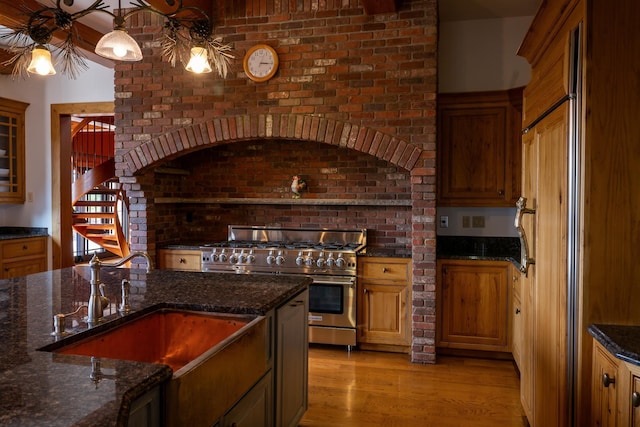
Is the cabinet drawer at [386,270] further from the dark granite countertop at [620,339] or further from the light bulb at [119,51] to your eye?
the light bulb at [119,51]

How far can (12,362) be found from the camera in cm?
122

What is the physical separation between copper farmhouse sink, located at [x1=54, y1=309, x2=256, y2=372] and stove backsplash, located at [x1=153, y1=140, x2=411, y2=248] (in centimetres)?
268

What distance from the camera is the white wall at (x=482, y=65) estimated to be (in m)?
4.14

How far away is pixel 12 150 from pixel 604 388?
586cm

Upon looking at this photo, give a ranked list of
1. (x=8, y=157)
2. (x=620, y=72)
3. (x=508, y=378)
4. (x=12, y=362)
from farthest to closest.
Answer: (x=8, y=157), (x=508, y=378), (x=620, y=72), (x=12, y=362)

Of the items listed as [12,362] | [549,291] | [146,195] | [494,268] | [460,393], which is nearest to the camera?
[12,362]

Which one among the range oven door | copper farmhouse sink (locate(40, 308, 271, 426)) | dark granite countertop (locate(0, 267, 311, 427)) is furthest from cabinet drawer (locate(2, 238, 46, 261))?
copper farmhouse sink (locate(40, 308, 271, 426))

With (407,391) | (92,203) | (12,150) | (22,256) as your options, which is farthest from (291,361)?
(92,203)

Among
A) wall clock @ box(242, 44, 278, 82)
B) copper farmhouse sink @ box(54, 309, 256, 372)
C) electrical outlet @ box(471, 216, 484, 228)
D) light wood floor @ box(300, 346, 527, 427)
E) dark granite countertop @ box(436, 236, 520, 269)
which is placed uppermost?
wall clock @ box(242, 44, 278, 82)

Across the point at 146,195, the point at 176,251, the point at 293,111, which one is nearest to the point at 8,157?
the point at 146,195

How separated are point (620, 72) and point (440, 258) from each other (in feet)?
8.05

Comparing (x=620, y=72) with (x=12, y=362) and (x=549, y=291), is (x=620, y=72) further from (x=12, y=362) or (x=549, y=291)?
(x=12, y=362)

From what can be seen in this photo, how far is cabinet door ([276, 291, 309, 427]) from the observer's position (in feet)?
6.94

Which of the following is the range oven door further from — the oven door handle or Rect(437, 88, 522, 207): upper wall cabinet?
Rect(437, 88, 522, 207): upper wall cabinet
